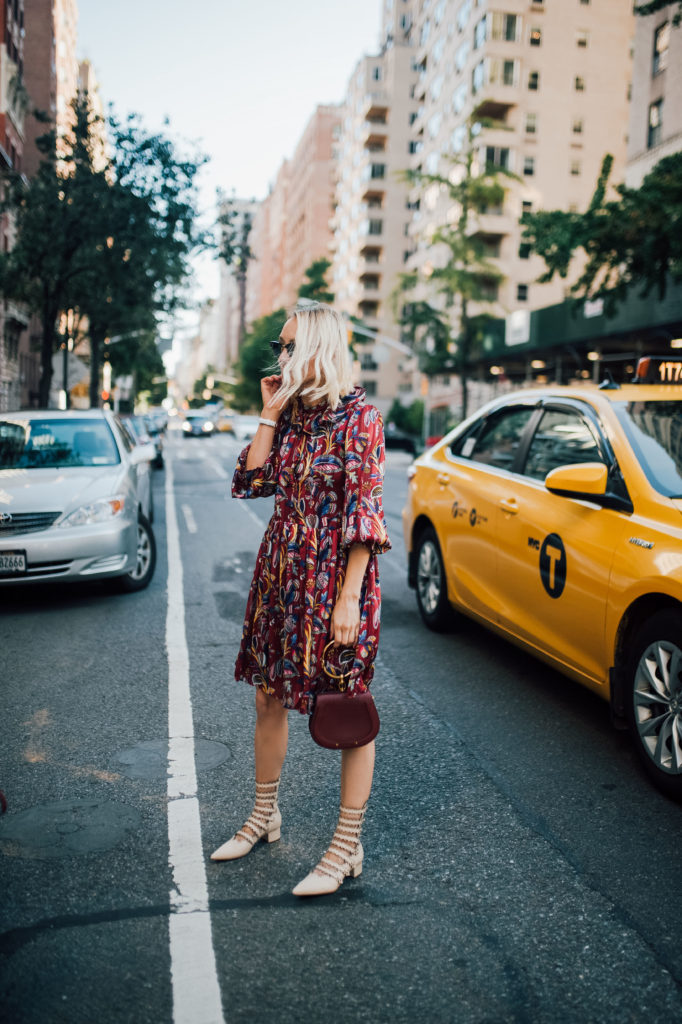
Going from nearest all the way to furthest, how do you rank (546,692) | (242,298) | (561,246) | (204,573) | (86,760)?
(86,760), (546,692), (204,573), (561,246), (242,298)

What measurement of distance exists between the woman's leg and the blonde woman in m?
0.03

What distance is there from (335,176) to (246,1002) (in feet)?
355

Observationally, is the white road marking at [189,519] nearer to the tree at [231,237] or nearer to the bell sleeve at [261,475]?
the tree at [231,237]

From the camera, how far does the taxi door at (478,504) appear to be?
570 centimetres

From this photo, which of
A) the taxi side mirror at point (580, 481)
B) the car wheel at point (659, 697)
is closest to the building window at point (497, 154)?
the taxi side mirror at point (580, 481)

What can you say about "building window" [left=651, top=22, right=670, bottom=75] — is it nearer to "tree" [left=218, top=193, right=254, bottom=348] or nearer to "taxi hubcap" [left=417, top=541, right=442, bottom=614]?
"tree" [left=218, top=193, right=254, bottom=348]

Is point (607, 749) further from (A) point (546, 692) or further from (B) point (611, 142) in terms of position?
(B) point (611, 142)

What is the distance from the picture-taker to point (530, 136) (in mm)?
53938

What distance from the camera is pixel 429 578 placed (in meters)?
6.84

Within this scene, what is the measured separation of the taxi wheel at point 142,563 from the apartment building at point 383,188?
233 feet

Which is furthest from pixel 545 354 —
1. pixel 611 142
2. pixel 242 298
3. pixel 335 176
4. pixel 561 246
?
pixel 242 298

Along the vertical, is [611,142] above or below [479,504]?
above

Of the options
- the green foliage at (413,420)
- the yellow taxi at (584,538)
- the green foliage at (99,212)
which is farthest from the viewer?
the green foliage at (413,420)

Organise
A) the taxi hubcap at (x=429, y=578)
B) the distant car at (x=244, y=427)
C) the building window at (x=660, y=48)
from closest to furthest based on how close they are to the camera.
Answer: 1. the taxi hubcap at (x=429, y=578)
2. the building window at (x=660, y=48)
3. the distant car at (x=244, y=427)
